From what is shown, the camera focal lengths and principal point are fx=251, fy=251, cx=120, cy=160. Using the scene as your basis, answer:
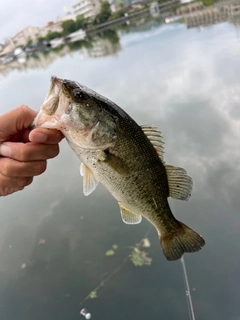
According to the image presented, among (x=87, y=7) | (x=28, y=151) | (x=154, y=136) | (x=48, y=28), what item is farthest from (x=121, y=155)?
(x=48, y=28)

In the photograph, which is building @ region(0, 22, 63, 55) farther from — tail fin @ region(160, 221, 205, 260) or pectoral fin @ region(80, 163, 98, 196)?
tail fin @ region(160, 221, 205, 260)

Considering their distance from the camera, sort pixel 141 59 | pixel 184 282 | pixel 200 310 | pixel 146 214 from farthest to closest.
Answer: pixel 141 59
pixel 184 282
pixel 200 310
pixel 146 214

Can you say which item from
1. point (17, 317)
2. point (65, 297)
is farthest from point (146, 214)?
point (17, 317)

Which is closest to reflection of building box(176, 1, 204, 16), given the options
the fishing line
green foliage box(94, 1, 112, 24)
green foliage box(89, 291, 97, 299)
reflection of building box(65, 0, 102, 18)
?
green foliage box(94, 1, 112, 24)

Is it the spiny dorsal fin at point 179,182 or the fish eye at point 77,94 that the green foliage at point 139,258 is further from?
the fish eye at point 77,94

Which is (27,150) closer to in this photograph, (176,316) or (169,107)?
(176,316)

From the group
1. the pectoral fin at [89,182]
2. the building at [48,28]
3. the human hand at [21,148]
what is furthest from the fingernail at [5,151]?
the building at [48,28]
